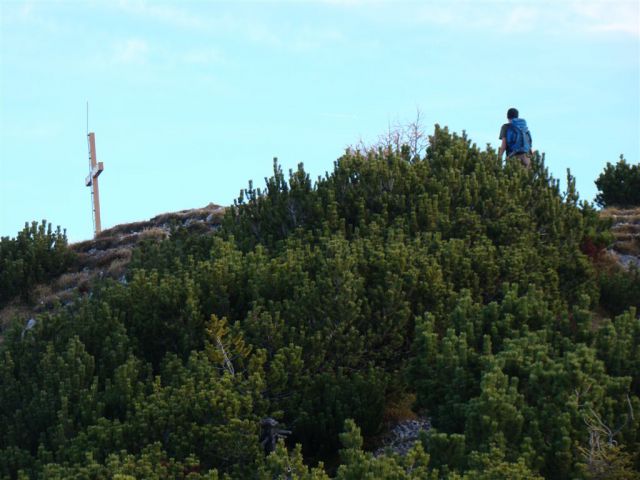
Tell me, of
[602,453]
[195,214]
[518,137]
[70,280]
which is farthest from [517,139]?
[70,280]

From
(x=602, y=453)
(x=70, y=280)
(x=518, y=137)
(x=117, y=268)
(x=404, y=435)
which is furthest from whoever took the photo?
(x=70, y=280)

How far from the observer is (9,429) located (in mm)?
11375

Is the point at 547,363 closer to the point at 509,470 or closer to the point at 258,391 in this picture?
the point at 509,470

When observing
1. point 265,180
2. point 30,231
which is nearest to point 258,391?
point 265,180

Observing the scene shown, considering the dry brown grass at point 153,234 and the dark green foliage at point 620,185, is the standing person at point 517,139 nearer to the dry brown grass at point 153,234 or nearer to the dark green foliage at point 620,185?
the dark green foliage at point 620,185

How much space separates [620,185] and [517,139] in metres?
5.87

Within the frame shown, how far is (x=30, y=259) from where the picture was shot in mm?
20562

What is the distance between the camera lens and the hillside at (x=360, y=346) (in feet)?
28.8

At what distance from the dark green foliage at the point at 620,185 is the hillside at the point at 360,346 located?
19.0 feet

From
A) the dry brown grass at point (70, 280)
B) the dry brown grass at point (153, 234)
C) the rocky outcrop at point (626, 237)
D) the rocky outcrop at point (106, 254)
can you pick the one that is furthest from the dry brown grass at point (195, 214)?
the rocky outcrop at point (626, 237)

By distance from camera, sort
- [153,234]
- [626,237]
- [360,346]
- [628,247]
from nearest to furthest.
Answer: [360,346], [628,247], [626,237], [153,234]

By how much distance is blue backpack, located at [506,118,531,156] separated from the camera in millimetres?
16484

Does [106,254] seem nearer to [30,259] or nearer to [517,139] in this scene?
[30,259]

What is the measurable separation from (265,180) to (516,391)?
25.2 ft
